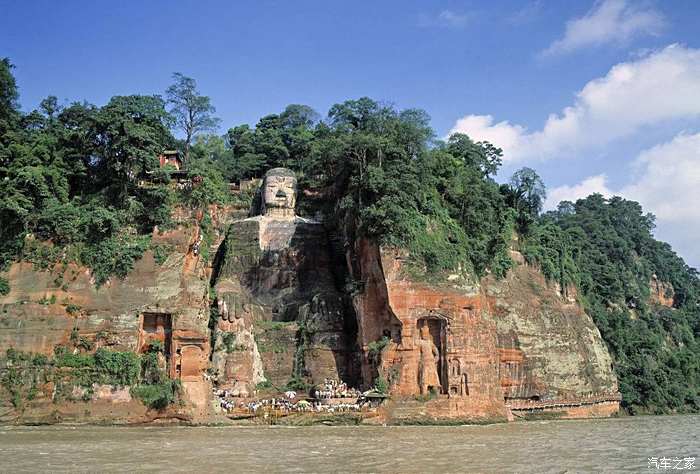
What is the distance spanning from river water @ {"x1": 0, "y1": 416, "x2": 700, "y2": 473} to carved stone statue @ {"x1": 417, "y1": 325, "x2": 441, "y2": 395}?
3.19 m

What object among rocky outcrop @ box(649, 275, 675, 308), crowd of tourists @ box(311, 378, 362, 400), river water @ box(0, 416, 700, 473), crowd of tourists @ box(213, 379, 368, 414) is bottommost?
river water @ box(0, 416, 700, 473)

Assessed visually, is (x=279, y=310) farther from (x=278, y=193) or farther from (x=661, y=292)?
(x=661, y=292)

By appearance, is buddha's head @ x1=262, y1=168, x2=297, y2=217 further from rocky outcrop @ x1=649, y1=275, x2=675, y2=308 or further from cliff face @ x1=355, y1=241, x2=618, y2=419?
rocky outcrop @ x1=649, y1=275, x2=675, y2=308

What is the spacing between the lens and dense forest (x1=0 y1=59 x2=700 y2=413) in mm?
37062

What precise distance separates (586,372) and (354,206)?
2036cm

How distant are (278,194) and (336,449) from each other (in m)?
28.0

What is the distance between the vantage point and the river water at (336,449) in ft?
68.5

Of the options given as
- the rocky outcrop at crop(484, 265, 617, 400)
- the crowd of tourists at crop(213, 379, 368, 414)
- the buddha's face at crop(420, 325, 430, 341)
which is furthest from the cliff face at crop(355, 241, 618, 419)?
the crowd of tourists at crop(213, 379, 368, 414)

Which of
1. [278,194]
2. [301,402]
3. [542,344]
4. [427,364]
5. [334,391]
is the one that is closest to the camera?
[301,402]

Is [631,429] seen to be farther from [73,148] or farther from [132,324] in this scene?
[73,148]

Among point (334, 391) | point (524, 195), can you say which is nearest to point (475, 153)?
point (524, 195)

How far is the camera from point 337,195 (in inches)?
1999

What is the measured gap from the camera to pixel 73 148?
39.9 m

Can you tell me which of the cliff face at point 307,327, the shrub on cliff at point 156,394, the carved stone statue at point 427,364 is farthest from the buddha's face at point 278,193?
the shrub on cliff at point 156,394
